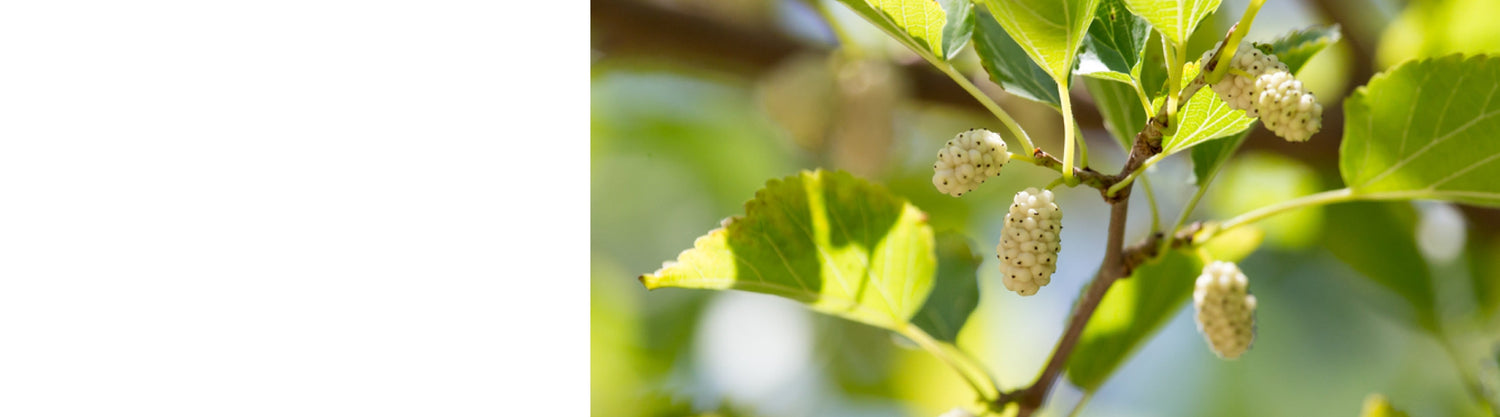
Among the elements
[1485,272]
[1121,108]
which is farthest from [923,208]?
[1121,108]

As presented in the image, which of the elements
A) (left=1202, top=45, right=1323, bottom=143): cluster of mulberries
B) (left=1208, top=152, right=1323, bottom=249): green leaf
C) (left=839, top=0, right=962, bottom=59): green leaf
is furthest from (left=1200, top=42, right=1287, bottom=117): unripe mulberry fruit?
(left=1208, top=152, right=1323, bottom=249): green leaf

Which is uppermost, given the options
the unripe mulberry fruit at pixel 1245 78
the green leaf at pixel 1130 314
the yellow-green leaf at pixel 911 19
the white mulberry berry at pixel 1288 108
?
the yellow-green leaf at pixel 911 19

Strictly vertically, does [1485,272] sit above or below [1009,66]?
below

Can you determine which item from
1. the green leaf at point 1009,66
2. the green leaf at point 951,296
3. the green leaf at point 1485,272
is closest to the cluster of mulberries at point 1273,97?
the green leaf at point 1009,66

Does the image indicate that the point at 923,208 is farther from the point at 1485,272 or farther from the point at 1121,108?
the point at 1121,108

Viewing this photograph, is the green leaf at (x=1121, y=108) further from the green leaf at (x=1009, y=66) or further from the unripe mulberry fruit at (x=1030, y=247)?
the unripe mulberry fruit at (x=1030, y=247)
